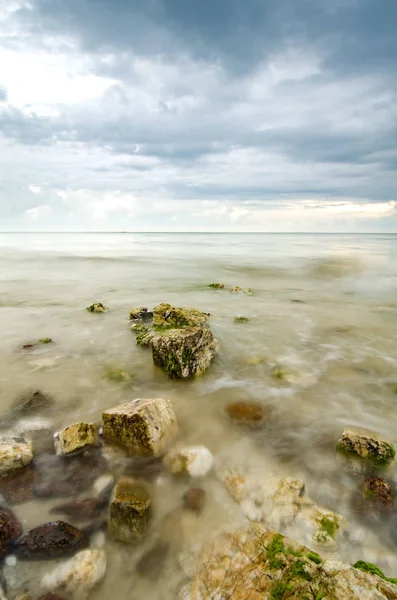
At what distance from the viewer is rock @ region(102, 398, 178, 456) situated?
470cm

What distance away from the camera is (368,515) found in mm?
3893

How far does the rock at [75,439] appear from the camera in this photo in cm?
476

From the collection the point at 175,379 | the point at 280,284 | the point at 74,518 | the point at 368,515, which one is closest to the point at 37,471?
the point at 74,518

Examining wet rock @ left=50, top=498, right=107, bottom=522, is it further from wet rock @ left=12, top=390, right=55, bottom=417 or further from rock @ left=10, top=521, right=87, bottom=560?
wet rock @ left=12, top=390, right=55, bottom=417

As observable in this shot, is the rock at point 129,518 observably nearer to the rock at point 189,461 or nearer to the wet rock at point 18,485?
the rock at point 189,461

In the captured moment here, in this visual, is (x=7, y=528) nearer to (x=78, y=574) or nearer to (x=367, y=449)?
(x=78, y=574)

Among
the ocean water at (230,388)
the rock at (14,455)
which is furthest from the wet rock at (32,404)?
the rock at (14,455)

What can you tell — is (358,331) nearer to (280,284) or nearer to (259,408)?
(259,408)

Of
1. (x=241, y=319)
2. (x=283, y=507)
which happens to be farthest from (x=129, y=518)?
(x=241, y=319)

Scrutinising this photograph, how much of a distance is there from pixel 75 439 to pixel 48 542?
1614 millimetres

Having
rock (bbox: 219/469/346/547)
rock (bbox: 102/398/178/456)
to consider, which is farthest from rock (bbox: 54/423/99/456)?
rock (bbox: 219/469/346/547)

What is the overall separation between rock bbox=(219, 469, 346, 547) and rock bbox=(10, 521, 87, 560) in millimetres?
1844

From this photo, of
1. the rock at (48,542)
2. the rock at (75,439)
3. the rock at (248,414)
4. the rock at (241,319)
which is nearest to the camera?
the rock at (48,542)

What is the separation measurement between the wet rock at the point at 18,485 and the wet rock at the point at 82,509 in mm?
440
